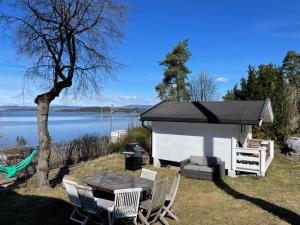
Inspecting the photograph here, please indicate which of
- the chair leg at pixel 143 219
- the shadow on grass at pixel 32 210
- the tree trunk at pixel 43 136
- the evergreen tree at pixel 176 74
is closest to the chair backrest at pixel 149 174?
the chair leg at pixel 143 219

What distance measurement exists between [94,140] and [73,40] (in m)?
6.74

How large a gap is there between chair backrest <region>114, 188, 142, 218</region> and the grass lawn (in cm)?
118

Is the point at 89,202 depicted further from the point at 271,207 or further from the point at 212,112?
the point at 212,112

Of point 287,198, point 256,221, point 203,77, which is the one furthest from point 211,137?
point 203,77

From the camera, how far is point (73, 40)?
909 cm

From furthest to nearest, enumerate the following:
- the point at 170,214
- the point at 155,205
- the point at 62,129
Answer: the point at 62,129
the point at 170,214
the point at 155,205

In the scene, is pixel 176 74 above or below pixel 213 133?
above

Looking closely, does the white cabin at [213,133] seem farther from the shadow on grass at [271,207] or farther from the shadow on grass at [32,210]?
the shadow on grass at [32,210]

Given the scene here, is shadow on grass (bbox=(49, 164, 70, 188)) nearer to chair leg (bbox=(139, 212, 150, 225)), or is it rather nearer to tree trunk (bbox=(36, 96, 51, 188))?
tree trunk (bbox=(36, 96, 51, 188))

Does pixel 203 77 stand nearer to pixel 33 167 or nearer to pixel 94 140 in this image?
pixel 94 140

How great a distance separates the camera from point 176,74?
27219 mm

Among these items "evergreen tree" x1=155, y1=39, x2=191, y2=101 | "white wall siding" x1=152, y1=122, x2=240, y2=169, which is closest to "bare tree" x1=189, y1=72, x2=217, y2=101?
"evergreen tree" x1=155, y1=39, x2=191, y2=101

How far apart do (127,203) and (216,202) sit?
292 cm

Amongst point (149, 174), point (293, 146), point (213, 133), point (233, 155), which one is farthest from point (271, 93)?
point (149, 174)
